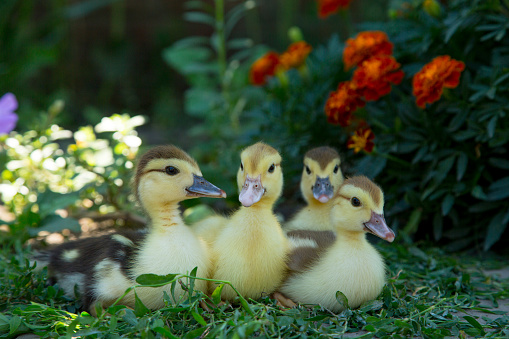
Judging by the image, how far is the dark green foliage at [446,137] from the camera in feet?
10.8

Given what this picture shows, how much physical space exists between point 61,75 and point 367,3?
15.3ft

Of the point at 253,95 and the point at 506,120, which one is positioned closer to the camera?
the point at 506,120

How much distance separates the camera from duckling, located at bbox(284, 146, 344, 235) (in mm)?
2916

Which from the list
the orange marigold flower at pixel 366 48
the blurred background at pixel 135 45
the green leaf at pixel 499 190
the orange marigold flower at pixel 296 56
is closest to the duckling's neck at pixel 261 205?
the orange marigold flower at pixel 366 48

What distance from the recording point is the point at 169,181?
250cm

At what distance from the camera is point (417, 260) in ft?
10.7

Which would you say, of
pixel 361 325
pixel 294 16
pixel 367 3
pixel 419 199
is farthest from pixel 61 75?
pixel 361 325

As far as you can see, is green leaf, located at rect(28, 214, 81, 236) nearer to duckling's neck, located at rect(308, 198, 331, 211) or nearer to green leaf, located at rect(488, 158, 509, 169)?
duckling's neck, located at rect(308, 198, 331, 211)

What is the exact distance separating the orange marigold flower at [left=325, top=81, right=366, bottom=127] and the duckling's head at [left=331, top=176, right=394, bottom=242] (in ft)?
2.93

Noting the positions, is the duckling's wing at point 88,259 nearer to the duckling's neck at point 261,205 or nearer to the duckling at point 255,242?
the duckling at point 255,242

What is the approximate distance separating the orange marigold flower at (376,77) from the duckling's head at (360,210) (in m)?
0.93

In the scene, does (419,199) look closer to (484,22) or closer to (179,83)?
(484,22)

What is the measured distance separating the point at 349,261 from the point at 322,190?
52 cm

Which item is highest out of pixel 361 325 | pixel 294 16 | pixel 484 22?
pixel 294 16
